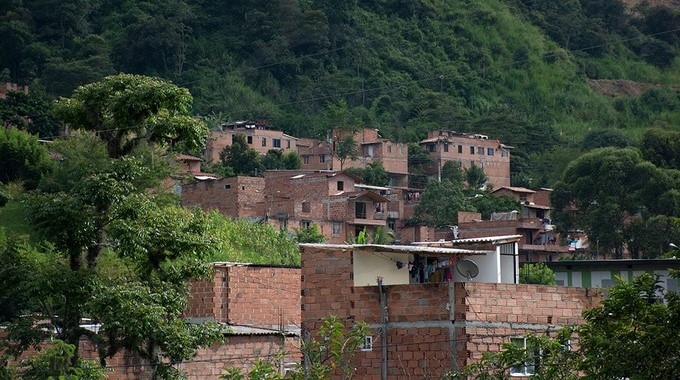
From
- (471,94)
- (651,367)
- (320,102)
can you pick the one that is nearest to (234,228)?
(651,367)

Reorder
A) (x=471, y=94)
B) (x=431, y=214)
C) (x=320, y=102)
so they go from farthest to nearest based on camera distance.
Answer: (x=471, y=94) → (x=320, y=102) → (x=431, y=214)

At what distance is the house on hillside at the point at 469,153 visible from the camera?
7981 centimetres

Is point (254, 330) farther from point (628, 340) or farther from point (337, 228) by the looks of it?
point (337, 228)

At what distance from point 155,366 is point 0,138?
4128 cm

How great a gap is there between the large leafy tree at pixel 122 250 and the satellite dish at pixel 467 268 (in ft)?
16.7

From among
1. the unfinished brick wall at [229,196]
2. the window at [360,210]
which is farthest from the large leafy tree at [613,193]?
the unfinished brick wall at [229,196]

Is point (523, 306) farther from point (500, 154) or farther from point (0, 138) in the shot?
point (500, 154)

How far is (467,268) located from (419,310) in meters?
3.08

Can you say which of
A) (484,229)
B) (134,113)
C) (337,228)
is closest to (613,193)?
(484,229)

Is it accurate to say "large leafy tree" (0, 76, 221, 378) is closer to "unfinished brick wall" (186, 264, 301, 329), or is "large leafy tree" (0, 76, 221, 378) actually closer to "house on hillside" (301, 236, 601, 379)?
"house on hillside" (301, 236, 601, 379)

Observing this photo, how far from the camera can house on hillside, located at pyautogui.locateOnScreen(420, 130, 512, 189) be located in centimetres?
7981

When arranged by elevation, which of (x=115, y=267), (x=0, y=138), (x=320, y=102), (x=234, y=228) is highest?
(x=320, y=102)

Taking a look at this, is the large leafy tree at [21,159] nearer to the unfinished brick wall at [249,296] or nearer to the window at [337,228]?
the window at [337,228]

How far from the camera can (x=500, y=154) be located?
3270 inches
